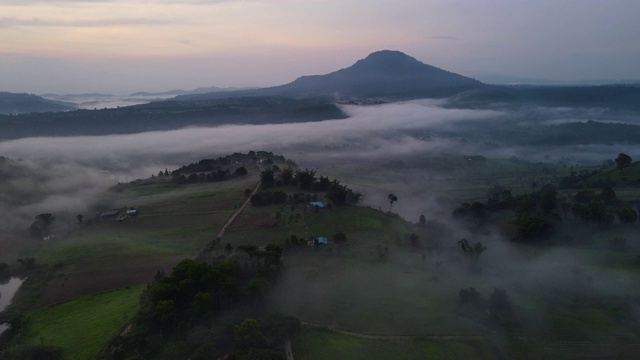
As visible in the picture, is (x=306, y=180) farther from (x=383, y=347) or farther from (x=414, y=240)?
(x=383, y=347)

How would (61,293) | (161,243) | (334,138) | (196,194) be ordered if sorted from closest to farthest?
(61,293)
(161,243)
(196,194)
(334,138)

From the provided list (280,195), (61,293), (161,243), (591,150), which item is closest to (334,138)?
(591,150)

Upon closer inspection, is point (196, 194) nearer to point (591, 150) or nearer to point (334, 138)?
point (334, 138)

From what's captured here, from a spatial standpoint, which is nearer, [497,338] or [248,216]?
[497,338]

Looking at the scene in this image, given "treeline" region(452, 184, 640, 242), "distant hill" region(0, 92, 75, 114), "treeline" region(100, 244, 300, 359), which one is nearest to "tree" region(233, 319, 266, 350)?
"treeline" region(100, 244, 300, 359)

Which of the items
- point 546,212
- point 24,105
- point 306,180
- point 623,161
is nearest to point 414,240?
point 546,212

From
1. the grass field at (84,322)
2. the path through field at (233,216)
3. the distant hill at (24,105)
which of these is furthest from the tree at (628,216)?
the distant hill at (24,105)
